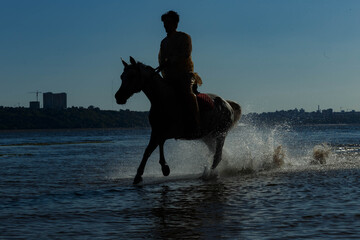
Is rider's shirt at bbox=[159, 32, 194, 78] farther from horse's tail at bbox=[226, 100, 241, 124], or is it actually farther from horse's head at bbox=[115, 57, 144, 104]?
horse's tail at bbox=[226, 100, 241, 124]

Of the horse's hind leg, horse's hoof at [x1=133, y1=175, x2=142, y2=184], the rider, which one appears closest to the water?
Answer: horse's hoof at [x1=133, y1=175, x2=142, y2=184]

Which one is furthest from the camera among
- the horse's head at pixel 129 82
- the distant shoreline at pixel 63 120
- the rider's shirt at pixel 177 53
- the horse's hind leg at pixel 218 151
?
the distant shoreline at pixel 63 120

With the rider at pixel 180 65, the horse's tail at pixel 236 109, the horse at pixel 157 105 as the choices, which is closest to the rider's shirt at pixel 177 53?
the rider at pixel 180 65

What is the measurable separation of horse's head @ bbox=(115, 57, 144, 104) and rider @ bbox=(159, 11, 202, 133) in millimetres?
748

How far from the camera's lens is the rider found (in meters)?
11.3

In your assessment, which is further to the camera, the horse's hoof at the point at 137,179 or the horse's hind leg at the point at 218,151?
the horse's hind leg at the point at 218,151

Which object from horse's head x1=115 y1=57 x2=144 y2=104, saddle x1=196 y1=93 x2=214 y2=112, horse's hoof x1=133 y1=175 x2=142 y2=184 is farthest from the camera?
saddle x1=196 y1=93 x2=214 y2=112

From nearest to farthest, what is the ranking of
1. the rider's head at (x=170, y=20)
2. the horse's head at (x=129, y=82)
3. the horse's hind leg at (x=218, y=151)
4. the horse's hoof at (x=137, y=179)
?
1. the horse's head at (x=129, y=82)
2. the horse's hoof at (x=137, y=179)
3. the rider's head at (x=170, y=20)
4. the horse's hind leg at (x=218, y=151)

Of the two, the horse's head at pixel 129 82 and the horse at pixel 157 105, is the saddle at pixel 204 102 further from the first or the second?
the horse's head at pixel 129 82

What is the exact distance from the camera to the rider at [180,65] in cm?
1130

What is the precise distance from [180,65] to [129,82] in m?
1.51

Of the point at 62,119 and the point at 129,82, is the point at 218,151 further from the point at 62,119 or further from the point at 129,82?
the point at 62,119

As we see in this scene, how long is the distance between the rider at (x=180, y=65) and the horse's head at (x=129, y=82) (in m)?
0.75

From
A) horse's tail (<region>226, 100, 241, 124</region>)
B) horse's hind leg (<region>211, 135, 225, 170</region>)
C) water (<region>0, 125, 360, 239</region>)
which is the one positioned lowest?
water (<region>0, 125, 360, 239</region>)
